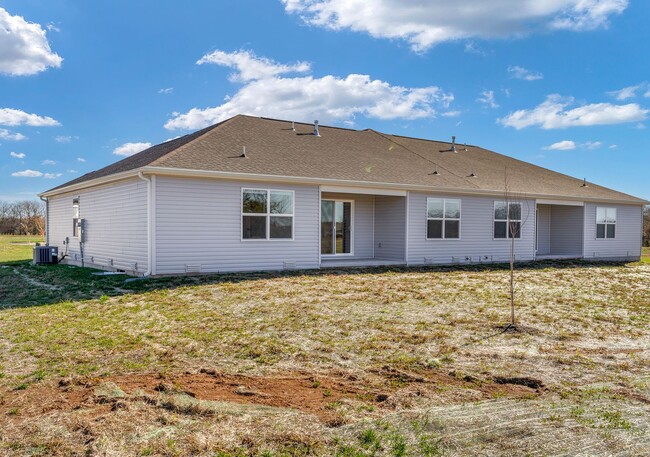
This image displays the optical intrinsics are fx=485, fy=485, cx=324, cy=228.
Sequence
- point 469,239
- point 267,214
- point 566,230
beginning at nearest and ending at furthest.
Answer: point 267,214, point 469,239, point 566,230

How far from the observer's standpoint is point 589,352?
235 inches

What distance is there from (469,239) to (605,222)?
843cm

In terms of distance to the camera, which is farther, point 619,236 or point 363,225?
point 619,236

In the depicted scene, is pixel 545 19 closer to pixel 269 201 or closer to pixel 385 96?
pixel 385 96

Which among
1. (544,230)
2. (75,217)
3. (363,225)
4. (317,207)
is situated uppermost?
(317,207)

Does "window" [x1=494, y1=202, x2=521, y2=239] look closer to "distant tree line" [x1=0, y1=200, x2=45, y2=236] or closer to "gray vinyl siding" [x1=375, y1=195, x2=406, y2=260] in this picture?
"gray vinyl siding" [x1=375, y1=195, x2=406, y2=260]

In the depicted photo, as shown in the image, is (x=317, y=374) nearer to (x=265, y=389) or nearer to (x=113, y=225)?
(x=265, y=389)

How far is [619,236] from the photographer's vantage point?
72.6ft

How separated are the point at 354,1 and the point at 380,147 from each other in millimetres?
6864

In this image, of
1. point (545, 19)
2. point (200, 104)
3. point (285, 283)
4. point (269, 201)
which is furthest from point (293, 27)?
point (285, 283)

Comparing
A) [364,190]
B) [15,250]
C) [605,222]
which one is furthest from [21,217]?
[605,222]

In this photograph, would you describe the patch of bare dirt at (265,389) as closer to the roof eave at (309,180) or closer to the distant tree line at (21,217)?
the roof eave at (309,180)

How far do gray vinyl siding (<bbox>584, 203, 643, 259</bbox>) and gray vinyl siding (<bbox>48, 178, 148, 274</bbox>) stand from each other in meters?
17.9

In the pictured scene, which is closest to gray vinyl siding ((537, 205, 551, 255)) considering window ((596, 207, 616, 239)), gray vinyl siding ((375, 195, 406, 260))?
window ((596, 207, 616, 239))
